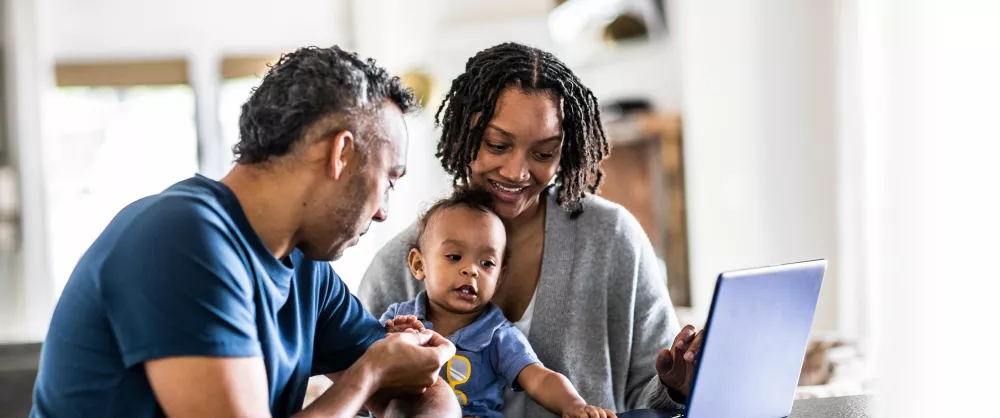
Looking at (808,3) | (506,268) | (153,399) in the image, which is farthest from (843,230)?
(153,399)

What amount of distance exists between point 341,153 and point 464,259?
58 cm

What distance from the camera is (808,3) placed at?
366 cm

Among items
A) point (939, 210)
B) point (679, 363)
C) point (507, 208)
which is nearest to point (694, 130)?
point (939, 210)

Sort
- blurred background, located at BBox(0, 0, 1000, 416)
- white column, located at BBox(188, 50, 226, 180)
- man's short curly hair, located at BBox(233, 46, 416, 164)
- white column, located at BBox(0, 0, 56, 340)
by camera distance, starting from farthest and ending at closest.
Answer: white column, located at BBox(188, 50, 226, 180) → white column, located at BBox(0, 0, 56, 340) → blurred background, located at BBox(0, 0, 1000, 416) → man's short curly hair, located at BBox(233, 46, 416, 164)

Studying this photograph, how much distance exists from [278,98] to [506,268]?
81cm

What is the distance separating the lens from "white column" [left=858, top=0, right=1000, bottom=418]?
2.33m

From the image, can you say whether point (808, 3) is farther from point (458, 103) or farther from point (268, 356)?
point (268, 356)

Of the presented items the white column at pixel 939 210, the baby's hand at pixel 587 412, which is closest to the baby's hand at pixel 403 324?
the baby's hand at pixel 587 412

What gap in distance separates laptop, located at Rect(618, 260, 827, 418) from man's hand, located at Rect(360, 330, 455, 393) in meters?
0.36

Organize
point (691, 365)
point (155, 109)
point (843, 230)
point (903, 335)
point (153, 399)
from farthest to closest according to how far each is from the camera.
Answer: point (155, 109) → point (843, 230) → point (903, 335) → point (691, 365) → point (153, 399)

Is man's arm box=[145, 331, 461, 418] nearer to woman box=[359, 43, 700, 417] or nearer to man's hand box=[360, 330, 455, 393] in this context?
man's hand box=[360, 330, 455, 393]

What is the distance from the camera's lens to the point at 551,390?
1.73 m

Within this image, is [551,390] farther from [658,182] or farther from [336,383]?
[658,182]

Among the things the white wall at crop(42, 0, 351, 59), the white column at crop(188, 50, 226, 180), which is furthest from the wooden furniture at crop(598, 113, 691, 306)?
the white column at crop(188, 50, 226, 180)
